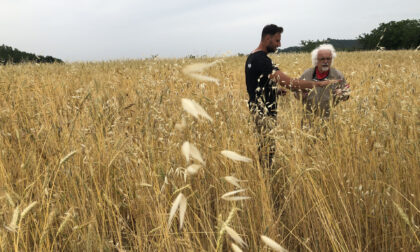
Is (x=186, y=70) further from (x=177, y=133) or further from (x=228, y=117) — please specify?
(x=177, y=133)

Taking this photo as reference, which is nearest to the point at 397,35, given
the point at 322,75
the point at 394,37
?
the point at 394,37

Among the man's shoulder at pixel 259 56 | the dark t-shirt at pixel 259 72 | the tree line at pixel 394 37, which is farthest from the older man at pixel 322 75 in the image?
the tree line at pixel 394 37

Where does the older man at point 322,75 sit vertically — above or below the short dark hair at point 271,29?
below

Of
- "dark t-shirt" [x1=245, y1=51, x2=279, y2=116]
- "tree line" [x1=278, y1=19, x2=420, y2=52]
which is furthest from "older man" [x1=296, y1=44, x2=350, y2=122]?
"tree line" [x1=278, y1=19, x2=420, y2=52]

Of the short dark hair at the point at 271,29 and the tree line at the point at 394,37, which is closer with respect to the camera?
the short dark hair at the point at 271,29

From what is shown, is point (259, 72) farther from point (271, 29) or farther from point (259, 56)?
point (271, 29)

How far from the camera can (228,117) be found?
216cm

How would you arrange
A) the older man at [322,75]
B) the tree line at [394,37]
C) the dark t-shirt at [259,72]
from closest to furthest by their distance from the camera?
the dark t-shirt at [259,72] → the older man at [322,75] → the tree line at [394,37]

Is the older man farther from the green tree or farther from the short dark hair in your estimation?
the green tree

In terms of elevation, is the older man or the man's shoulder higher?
the man's shoulder

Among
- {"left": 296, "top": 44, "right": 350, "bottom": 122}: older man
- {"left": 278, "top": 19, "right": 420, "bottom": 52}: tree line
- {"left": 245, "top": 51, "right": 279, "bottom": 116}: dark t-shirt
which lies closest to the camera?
{"left": 245, "top": 51, "right": 279, "bottom": 116}: dark t-shirt

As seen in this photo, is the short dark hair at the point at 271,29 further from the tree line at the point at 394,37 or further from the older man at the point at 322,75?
the tree line at the point at 394,37

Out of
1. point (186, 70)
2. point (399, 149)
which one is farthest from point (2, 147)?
point (399, 149)

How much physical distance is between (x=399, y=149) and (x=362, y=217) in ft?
1.84
